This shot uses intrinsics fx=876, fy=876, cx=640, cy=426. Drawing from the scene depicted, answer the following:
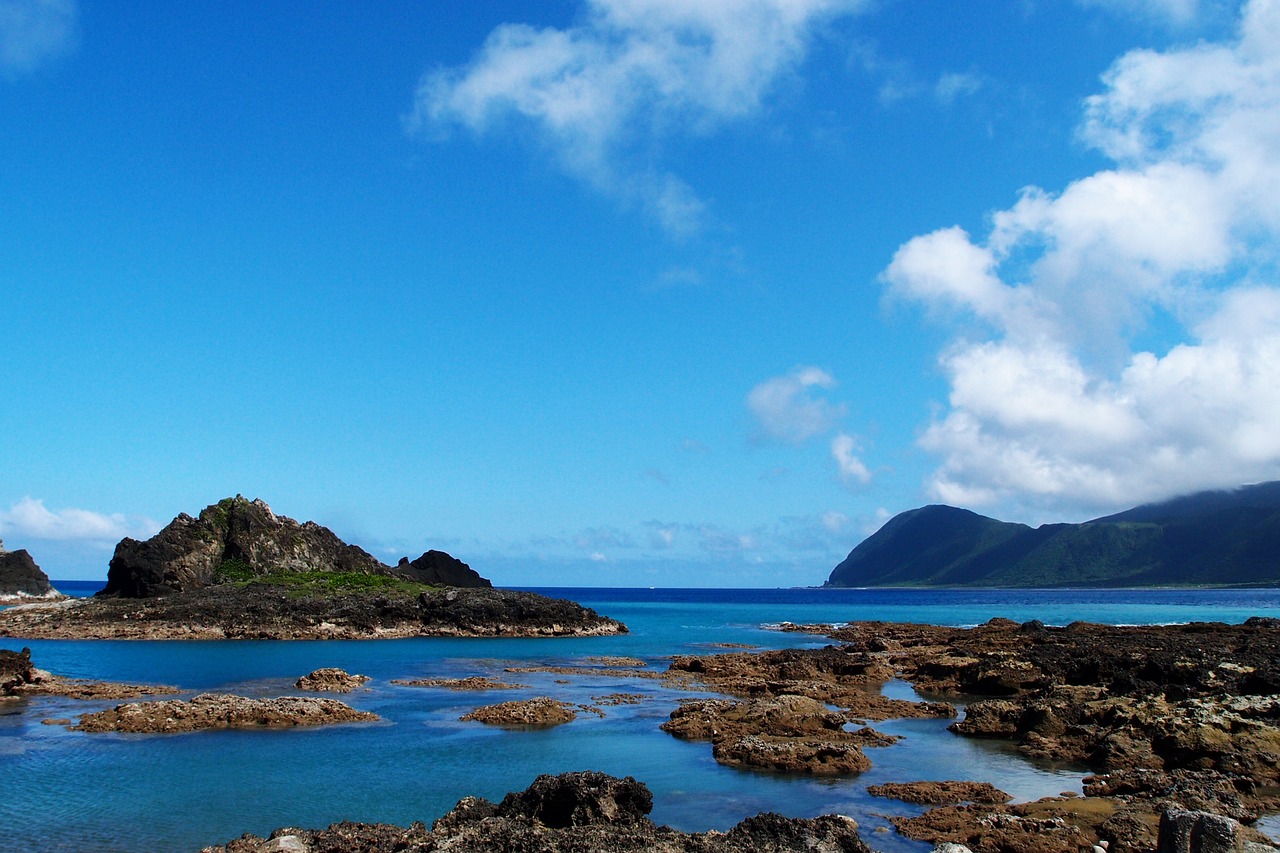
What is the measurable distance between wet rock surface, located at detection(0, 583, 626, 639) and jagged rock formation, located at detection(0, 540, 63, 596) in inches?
1234

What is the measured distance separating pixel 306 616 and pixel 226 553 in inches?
935

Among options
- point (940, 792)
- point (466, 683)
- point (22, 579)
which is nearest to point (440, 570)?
point (22, 579)

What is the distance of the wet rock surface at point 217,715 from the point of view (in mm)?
29172

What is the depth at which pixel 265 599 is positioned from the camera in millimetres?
79875

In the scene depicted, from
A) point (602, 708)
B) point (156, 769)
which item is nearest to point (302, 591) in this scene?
point (602, 708)

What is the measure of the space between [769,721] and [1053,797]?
33.1ft

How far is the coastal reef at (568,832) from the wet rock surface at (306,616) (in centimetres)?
6318

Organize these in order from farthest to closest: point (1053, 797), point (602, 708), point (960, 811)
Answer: point (602, 708)
point (1053, 797)
point (960, 811)

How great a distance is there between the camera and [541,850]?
44.1 feet

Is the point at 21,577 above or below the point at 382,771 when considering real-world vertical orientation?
above

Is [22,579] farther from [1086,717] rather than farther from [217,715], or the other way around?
[1086,717]

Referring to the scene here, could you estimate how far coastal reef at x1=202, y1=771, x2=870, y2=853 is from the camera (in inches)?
540

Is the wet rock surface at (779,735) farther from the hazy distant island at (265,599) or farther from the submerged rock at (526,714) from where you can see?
the hazy distant island at (265,599)

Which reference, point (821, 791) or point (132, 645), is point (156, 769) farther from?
point (132, 645)
